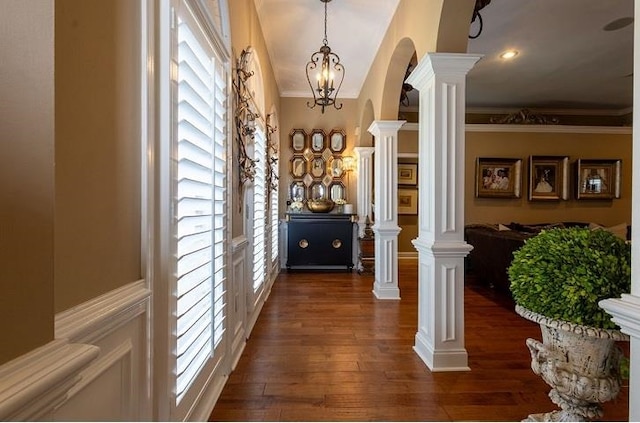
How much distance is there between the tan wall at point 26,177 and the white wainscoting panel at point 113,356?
272 mm

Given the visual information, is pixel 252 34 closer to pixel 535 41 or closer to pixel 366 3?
pixel 366 3

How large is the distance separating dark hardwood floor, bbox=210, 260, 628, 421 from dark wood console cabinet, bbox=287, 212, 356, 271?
6.54 feet

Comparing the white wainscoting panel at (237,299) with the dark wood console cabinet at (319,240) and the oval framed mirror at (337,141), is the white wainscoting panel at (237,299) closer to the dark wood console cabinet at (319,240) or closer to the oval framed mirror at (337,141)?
the dark wood console cabinet at (319,240)

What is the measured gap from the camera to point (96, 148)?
956 millimetres

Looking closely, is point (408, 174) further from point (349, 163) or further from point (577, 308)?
point (577, 308)

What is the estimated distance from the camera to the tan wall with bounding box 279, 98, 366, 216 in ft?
20.1

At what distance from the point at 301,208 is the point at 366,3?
11.0 ft

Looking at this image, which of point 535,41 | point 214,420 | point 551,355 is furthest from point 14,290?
point 535,41

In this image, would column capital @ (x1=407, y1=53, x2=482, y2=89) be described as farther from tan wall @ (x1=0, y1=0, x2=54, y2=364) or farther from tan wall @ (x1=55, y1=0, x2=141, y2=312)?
tan wall @ (x1=0, y1=0, x2=54, y2=364)

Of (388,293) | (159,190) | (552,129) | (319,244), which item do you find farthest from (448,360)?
(552,129)

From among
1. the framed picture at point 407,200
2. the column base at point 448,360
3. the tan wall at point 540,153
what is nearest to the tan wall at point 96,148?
the column base at point 448,360

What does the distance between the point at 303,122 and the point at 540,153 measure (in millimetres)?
4781

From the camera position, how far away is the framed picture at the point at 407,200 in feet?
24.4

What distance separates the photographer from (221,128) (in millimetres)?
2055
